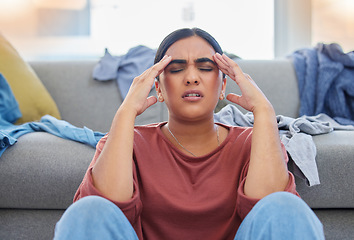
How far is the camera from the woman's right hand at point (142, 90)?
41.5 inches

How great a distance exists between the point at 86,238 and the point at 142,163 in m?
0.34

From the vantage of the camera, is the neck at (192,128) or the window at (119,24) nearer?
the neck at (192,128)

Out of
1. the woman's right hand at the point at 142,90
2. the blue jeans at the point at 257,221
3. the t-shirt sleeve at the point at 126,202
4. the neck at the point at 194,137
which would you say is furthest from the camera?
the neck at the point at 194,137

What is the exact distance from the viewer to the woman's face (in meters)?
1.08

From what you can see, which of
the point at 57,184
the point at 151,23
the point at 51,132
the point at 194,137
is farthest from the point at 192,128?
the point at 151,23

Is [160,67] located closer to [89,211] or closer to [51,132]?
[89,211]

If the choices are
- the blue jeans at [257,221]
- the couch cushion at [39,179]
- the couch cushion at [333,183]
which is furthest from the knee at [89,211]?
the couch cushion at [333,183]

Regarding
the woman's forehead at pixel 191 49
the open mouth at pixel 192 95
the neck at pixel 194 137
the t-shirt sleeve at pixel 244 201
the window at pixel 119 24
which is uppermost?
the window at pixel 119 24

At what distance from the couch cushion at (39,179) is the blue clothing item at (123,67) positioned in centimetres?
72

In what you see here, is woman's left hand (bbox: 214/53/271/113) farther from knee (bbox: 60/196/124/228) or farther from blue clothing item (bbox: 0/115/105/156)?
blue clothing item (bbox: 0/115/105/156)

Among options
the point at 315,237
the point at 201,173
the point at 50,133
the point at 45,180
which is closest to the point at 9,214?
the point at 45,180

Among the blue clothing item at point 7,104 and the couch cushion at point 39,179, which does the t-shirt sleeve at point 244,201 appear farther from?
the blue clothing item at point 7,104

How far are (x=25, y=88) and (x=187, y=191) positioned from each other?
1.32 m

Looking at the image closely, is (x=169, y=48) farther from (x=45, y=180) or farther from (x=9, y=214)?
(x=9, y=214)
